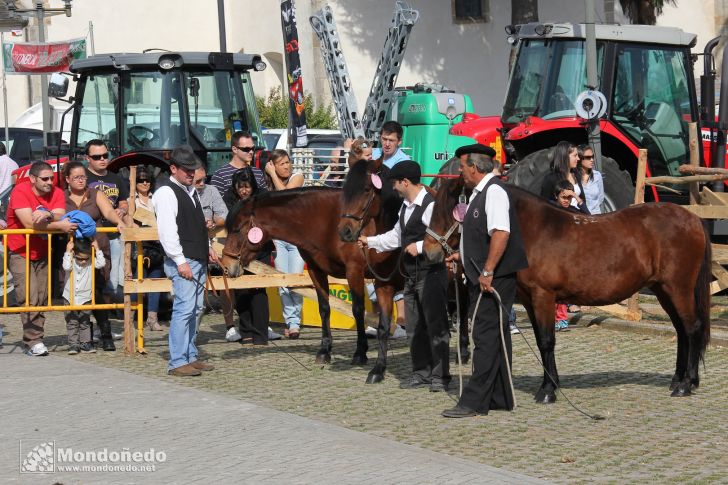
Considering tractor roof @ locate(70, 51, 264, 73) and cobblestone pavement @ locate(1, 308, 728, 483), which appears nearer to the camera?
cobblestone pavement @ locate(1, 308, 728, 483)

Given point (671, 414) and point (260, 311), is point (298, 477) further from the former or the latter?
point (260, 311)

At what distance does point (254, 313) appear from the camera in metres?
13.5

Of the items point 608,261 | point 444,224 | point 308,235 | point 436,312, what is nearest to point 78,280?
point 308,235

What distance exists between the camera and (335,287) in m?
14.9

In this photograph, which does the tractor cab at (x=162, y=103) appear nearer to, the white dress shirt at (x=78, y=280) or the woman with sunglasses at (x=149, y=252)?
the woman with sunglasses at (x=149, y=252)

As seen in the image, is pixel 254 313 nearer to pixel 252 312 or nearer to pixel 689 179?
pixel 252 312

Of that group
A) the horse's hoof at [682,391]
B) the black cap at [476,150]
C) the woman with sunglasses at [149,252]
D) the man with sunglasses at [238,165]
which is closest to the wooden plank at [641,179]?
the man with sunglasses at [238,165]

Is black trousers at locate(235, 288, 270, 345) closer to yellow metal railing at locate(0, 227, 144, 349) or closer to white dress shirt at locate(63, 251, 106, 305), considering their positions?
yellow metal railing at locate(0, 227, 144, 349)

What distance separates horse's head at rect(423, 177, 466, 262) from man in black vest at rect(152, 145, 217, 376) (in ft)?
8.07

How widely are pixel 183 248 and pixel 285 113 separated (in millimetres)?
23937

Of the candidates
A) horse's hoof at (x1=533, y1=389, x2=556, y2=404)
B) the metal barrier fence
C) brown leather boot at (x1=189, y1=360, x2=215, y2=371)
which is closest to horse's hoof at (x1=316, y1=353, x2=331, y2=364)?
brown leather boot at (x1=189, y1=360, x2=215, y2=371)

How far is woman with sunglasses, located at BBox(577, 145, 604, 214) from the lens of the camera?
1411 centimetres

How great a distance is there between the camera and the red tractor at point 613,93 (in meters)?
16.5

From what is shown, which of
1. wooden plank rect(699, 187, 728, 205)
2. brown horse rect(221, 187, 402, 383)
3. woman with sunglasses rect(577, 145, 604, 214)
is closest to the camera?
brown horse rect(221, 187, 402, 383)
